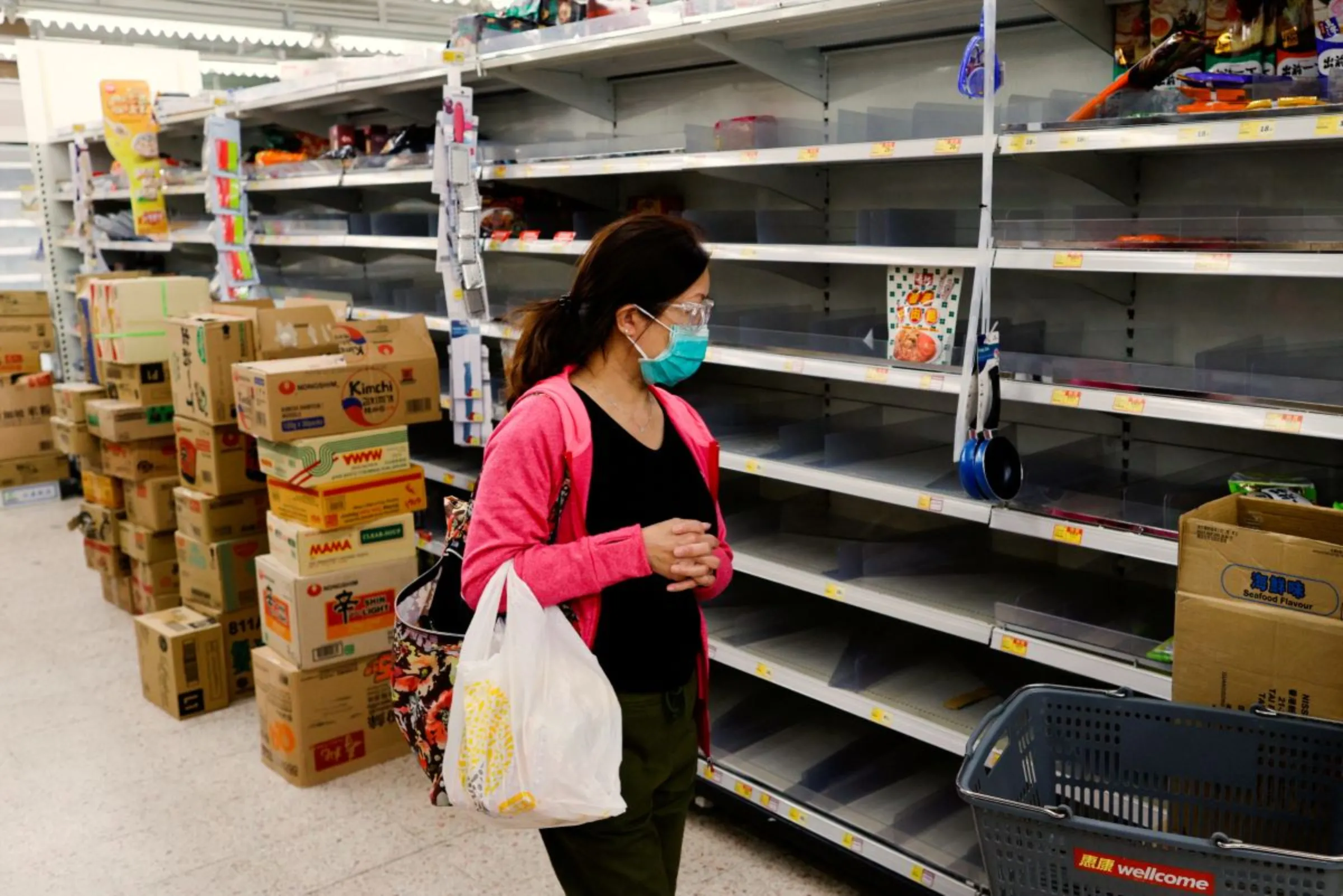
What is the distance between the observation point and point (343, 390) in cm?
353

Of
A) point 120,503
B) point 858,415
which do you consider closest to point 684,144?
point 858,415

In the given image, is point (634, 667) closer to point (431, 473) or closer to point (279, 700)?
point (279, 700)

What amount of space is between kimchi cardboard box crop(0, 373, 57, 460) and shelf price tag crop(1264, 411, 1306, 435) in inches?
282

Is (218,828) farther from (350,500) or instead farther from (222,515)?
(222,515)

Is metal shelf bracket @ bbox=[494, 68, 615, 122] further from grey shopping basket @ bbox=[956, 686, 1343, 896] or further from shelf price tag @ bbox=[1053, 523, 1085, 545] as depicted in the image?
grey shopping basket @ bbox=[956, 686, 1343, 896]

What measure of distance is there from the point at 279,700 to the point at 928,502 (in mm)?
2206

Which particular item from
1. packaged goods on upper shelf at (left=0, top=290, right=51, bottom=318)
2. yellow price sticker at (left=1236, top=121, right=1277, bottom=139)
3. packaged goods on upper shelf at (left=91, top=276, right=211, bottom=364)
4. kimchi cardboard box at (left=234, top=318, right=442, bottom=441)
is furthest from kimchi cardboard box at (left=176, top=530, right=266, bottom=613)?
packaged goods on upper shelf at (left=0, top=290, right=51, bottom=318)

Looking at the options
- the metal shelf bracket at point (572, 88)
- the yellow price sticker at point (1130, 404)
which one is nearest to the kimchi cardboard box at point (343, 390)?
the metal shelf bracket at point (572, 88)

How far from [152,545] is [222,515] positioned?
2.79ft

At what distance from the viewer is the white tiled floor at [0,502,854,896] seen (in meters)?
2.99

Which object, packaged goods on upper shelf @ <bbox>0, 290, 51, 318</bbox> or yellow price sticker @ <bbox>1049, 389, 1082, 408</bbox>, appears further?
Result: packaged goods on upper shelf @ <bbox>0, 290, 51, 318</bbox>

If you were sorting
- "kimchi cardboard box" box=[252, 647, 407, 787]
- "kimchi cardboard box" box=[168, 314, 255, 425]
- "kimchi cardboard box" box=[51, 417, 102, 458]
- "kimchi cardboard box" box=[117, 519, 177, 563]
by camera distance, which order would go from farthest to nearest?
"kimchi cardboard box" box=[51, 417, 102, 458] < "kimchi cardboard box" box=[117, 519, 177, 563] < "kimchi cardboard box" box=[168, 314, 255, 425] < "kimchi cardboard box" box=[252, 647, 407, 787]

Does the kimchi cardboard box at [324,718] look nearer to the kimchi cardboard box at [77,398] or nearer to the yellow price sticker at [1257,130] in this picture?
the kimchi cardboard box at [77,398]

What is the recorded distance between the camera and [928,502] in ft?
8.45
